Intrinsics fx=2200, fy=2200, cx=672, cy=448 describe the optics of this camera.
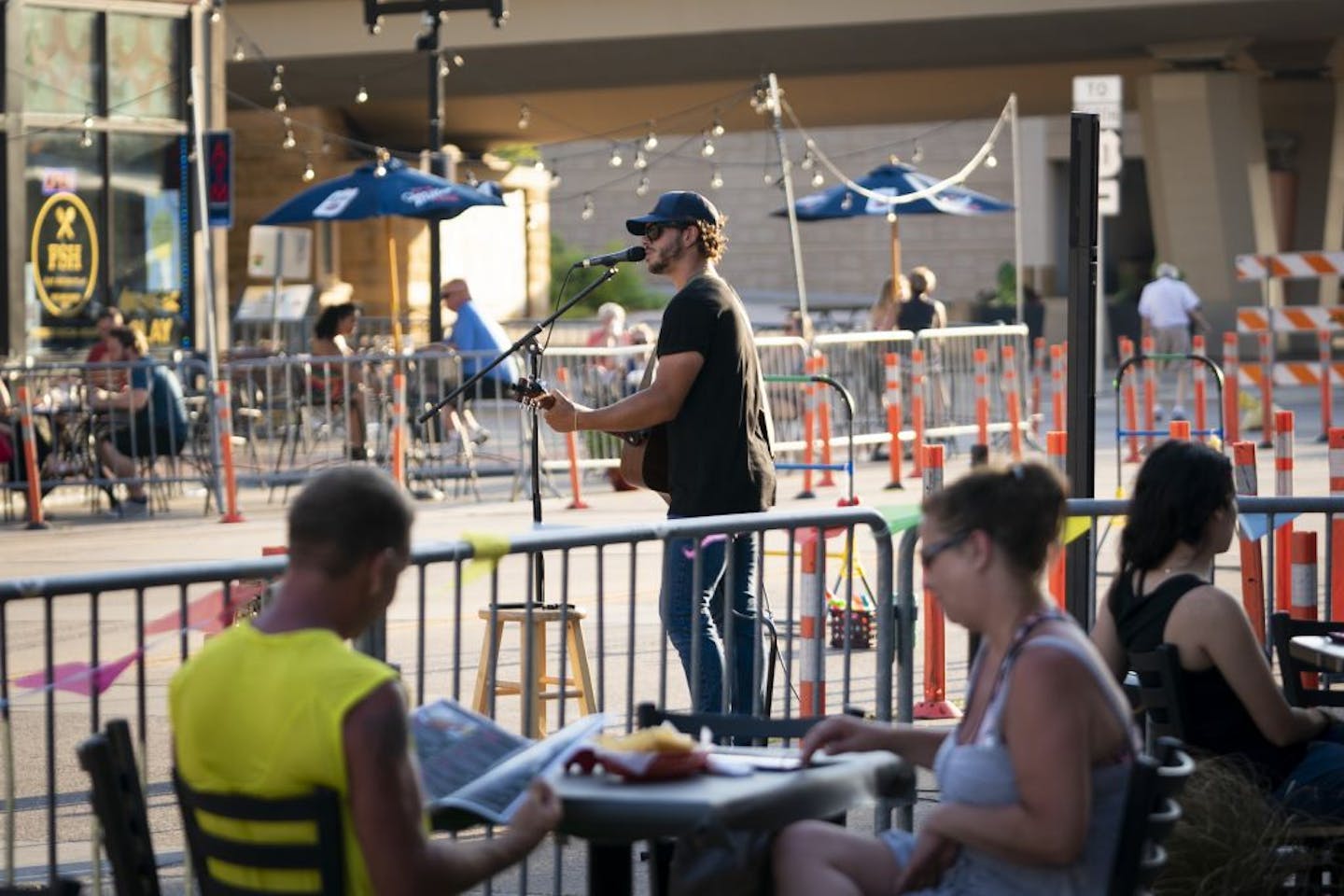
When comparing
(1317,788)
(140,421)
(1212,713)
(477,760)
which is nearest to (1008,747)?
(477,760)

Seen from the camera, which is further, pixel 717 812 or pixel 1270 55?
pixel 1270 55

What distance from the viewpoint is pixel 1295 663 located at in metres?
5.91

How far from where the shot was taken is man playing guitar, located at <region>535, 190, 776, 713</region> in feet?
23.1

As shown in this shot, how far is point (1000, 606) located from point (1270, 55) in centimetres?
3462

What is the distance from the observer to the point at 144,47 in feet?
74.2

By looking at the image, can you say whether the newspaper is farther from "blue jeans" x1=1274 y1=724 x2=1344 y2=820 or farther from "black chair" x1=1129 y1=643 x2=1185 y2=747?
"blue jeans" x1=1274 y1=724 x2=1344 y2=820

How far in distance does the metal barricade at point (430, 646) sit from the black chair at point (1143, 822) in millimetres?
1192

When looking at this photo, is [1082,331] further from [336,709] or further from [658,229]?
[336,709]

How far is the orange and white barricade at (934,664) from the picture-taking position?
893 cm

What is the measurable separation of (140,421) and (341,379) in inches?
77.5

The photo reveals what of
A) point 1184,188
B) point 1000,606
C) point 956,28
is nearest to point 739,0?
point 956,28

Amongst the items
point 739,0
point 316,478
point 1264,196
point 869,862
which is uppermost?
point 739,0

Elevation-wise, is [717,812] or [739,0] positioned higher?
[739,0]

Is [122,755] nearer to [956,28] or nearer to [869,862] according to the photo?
[869,862]
